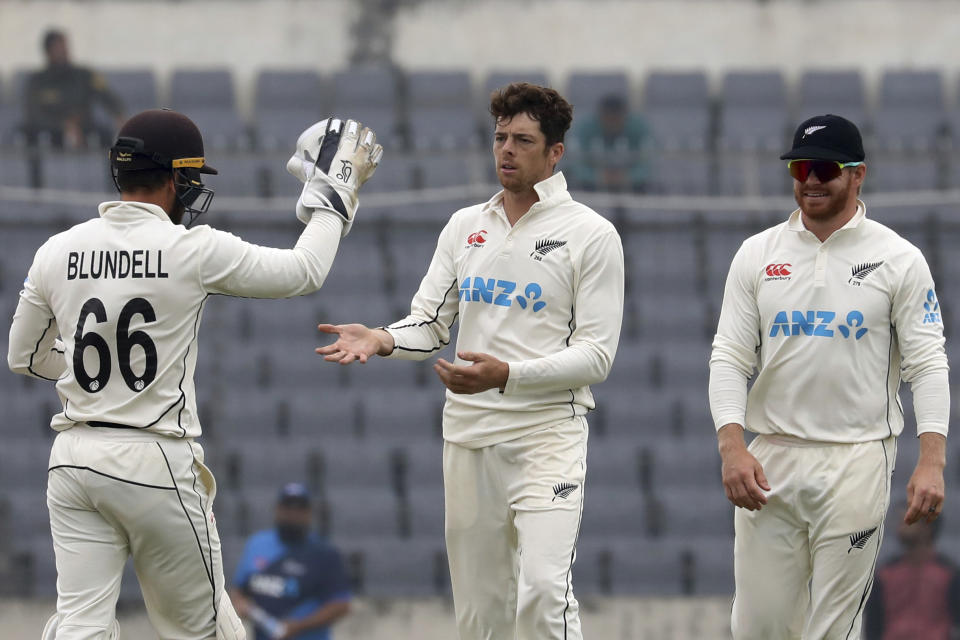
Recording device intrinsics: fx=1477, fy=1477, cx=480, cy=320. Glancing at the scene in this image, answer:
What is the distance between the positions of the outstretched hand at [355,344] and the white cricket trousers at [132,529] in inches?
22.4

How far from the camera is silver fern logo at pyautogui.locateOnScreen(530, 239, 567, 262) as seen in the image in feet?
17.2

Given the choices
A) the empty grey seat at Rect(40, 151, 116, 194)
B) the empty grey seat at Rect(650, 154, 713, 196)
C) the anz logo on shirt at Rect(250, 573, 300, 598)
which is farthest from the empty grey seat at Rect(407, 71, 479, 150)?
the anz logo on shirt at Rect(250, 573, 300, 598)

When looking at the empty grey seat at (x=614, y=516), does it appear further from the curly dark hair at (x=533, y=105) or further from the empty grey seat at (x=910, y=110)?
the curly dark hair at (x=533, y=105)

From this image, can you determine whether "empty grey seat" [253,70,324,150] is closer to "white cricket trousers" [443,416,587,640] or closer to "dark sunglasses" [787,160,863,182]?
"white cricket trousers" [443,416,587,640]

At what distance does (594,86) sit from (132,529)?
8.38m

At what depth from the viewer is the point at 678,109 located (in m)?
12.3

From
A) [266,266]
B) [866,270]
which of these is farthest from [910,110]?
[266,266]

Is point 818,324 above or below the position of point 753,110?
below

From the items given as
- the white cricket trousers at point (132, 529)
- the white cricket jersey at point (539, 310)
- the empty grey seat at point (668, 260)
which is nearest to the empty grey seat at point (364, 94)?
the empty grey seat at point (668, 260)

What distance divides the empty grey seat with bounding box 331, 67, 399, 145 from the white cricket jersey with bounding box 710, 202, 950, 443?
24.2 feet

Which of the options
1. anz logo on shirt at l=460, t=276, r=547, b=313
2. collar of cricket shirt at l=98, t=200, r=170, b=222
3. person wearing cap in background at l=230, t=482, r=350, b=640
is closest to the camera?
collar of cricket shirt at l=98, t=200, r=170, b=222

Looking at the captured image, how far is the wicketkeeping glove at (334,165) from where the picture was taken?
512 centimetres

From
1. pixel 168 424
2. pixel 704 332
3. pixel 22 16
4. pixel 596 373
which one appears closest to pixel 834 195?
pixel 596 373

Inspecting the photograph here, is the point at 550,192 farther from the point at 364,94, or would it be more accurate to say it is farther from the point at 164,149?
the point at 364,94
